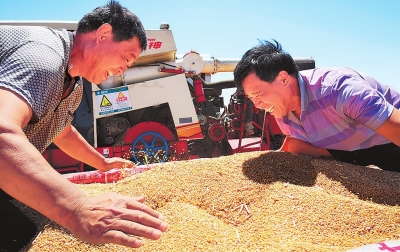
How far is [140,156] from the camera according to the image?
5.55 m

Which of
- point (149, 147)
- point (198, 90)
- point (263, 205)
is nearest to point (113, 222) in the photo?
point (263, 205)

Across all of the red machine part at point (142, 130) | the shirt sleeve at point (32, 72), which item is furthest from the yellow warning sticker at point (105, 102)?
the shirt sleeve at point (32, 72)

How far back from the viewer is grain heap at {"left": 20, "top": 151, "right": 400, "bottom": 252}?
168 cm

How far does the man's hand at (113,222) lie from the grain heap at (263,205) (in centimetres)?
64

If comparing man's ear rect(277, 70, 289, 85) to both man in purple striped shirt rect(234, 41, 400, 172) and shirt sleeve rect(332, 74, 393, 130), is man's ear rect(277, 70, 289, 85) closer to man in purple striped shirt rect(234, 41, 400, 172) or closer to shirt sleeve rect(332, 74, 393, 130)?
man in purple striped shirt rect(234, 41, 400, 172)

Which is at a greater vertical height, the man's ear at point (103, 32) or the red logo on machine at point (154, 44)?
the man's ear at point (103, 32)

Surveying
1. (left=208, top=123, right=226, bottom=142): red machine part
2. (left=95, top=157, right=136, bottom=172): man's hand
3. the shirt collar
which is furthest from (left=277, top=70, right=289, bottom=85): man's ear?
(left=208, top=123, right=226, bottom=142): red machine part

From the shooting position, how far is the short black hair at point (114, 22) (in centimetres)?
181

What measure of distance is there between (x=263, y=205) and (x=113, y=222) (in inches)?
46.0

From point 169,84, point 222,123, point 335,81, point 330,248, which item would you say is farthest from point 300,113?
point 222,123

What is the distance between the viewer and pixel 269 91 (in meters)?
2.45

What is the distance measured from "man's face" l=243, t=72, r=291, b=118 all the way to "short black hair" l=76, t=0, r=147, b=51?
3.16ft

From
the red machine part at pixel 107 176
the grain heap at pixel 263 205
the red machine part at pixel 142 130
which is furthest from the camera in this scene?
the red machine part at pixel 142 130

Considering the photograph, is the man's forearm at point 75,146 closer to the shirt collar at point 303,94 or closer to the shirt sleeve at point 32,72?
the shirt sleeve at point 32,72
